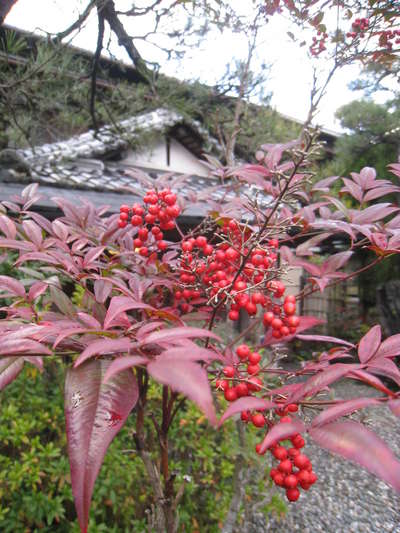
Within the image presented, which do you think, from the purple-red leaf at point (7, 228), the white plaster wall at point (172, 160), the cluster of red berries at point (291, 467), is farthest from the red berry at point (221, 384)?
the white plaster wall at point (172, 160)

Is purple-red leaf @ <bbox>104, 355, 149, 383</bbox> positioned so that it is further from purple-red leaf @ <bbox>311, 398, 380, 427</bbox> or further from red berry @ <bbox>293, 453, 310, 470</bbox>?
red berry @ <bbox>293, 453, 310, 470</bbox>

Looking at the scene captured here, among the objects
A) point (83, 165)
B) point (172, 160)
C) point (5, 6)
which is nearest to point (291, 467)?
point (5, 6)

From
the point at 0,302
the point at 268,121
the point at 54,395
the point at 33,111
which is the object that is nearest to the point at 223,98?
the point at 268,121

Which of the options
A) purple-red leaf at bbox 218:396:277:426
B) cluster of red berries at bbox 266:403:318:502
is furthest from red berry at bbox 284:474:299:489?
purple-red leaf at bbox 218:396:277:426

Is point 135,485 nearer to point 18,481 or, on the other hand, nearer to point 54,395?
Result: point 18,481

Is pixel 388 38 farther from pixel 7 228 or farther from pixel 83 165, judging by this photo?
pixel 83 165

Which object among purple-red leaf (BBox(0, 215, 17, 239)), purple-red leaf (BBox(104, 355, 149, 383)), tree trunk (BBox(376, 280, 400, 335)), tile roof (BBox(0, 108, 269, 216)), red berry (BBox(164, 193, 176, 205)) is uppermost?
red berry (BBox(164, 193, 176, 205))

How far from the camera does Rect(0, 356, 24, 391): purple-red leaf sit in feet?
1.77

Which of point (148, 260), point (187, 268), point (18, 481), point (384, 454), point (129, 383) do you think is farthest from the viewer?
point (18, 481)

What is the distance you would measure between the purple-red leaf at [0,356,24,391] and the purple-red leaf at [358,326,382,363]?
525mm

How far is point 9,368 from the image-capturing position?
57 cm

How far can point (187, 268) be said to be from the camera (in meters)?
0.90

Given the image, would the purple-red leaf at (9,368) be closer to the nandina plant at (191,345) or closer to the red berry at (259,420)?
the nandina plant at (191,345)

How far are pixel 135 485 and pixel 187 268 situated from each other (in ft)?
5.49
